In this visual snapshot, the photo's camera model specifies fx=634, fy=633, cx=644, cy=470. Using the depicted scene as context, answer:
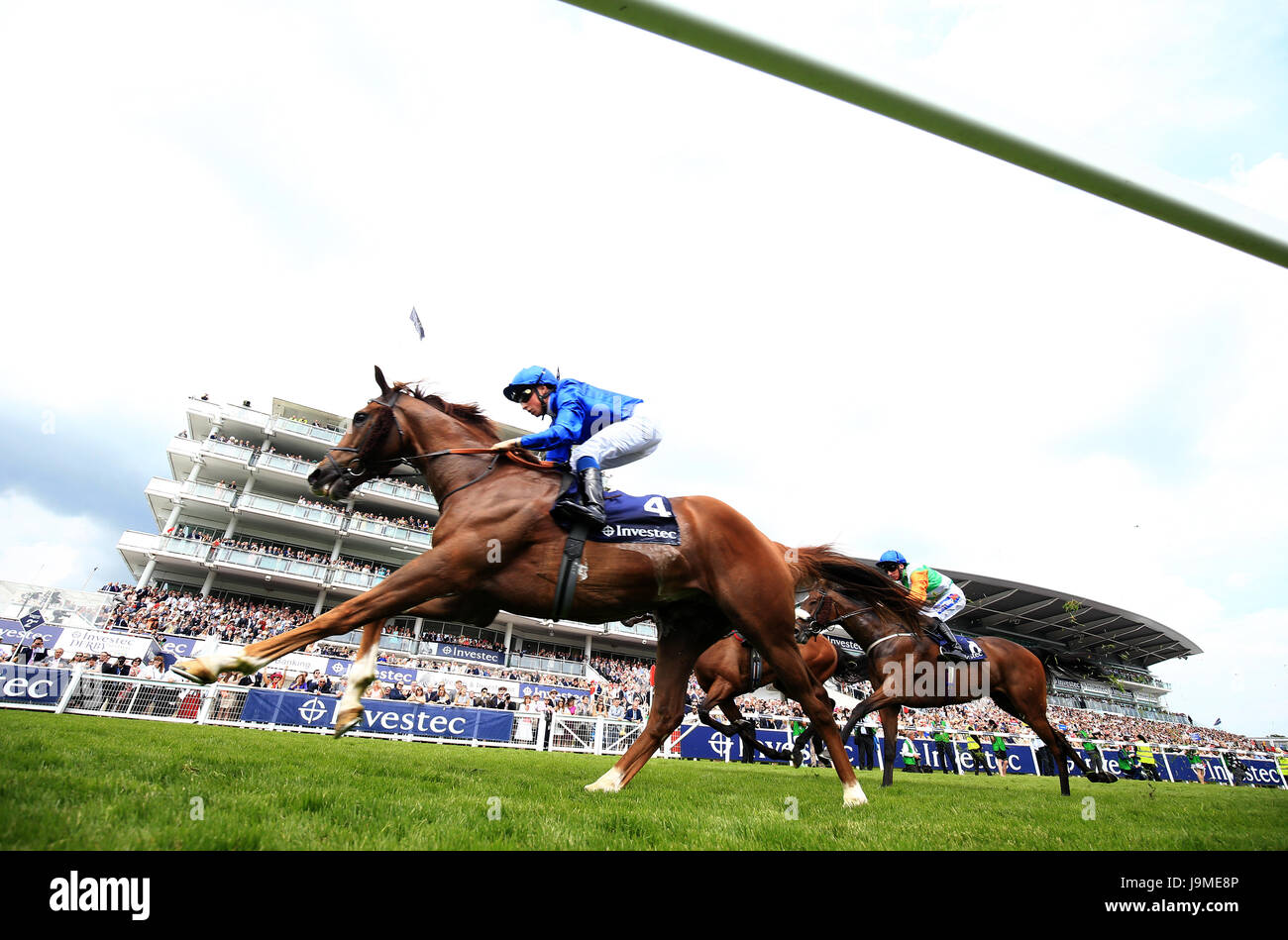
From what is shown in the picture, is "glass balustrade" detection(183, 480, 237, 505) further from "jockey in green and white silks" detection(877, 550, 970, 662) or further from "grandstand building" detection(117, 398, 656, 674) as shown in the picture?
"jockey in green and white silks" detection(877, 550, 970, 662)

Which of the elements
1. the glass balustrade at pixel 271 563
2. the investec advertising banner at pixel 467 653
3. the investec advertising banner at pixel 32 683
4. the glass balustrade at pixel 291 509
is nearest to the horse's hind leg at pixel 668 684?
the investec advertising banner at pixel 32 683

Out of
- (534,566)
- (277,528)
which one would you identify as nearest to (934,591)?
(534,566)

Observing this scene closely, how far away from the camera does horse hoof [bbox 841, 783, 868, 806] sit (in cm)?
539

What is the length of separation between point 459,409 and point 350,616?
7.81 ft

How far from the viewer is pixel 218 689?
13.1 meters

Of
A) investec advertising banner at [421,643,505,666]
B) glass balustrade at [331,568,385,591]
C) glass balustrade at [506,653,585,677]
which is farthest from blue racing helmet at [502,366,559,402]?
glass balustrade at [331,568,385,591]

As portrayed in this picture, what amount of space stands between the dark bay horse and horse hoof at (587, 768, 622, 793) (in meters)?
4.90

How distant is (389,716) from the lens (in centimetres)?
1484

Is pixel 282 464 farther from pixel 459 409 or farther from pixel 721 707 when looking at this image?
pixel 459 409

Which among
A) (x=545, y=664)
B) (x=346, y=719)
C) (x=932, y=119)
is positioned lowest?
Answer: (x=346, y=719)

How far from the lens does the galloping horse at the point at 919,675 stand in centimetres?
877

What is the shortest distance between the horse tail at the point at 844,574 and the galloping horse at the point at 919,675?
95 cm
